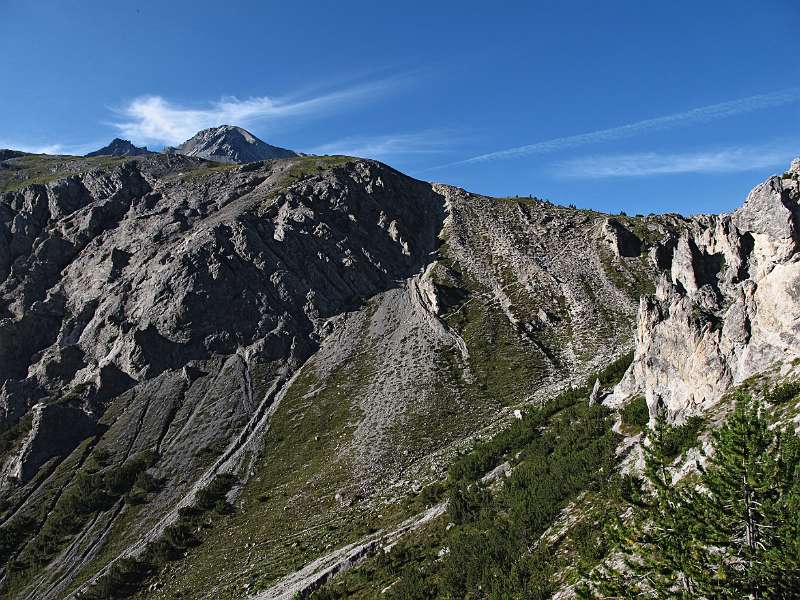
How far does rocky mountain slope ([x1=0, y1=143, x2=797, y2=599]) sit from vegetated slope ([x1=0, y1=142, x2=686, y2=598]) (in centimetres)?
38

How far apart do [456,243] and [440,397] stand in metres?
60.4

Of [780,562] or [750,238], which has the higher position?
[750,238]

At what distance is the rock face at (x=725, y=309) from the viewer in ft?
95.1

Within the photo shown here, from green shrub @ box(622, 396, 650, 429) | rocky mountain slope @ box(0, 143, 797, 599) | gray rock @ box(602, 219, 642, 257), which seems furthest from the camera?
gray rock @ box(602, 219, 642, 257)

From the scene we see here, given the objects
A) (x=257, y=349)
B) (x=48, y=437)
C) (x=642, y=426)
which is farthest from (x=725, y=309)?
(x=48, y=437)

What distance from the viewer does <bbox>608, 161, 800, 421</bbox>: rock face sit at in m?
29.0

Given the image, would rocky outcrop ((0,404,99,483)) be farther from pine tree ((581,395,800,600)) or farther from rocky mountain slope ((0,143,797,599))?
pine tree ((581,395,800,600))

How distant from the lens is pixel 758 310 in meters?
30.1

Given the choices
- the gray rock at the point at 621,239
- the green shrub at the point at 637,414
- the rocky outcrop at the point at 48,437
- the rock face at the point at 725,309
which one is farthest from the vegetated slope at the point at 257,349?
the rock face at the point at 725,309

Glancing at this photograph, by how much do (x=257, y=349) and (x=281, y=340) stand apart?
4486mm

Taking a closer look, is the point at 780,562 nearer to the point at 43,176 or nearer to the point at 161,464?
the point at 161,464

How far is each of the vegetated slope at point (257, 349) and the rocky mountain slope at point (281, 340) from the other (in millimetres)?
382

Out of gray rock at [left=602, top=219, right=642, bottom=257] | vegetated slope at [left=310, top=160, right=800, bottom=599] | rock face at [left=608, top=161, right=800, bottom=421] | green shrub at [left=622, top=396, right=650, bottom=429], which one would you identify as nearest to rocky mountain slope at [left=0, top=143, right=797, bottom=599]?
rock face at [left=608, top=161, right=800, bottom=421]

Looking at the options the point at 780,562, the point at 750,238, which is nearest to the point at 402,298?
the point at 750,238
